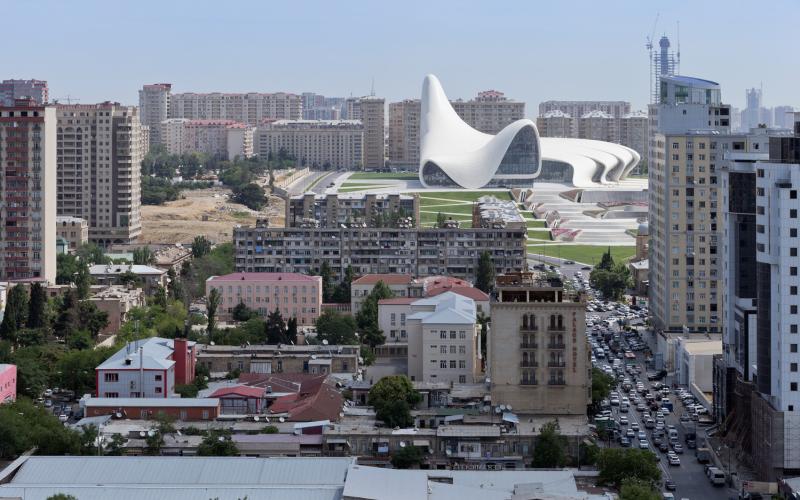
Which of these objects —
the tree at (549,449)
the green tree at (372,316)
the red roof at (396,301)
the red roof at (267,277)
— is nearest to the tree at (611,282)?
→ the green tree at (372,316)

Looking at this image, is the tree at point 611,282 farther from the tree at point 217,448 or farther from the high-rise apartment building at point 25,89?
the high-rise apartment building at point 25,89

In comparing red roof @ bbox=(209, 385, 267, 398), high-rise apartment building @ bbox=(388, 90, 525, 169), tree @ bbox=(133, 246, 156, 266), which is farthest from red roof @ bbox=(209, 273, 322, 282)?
high-rise apartment building @ bbox=(388, 90, 525, 169)

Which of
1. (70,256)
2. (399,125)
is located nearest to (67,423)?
(70,256)

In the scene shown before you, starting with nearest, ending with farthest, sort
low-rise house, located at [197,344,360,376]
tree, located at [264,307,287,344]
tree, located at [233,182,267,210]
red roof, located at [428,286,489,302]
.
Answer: low-rise house, located at [197,344,360,376] → tree, located at [264,307,287,344] → red roof, located at [428,286,489,302] → tree, located at [233,182,267,210]

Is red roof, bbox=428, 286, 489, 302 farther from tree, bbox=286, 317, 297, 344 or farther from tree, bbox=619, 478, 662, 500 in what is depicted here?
tree, bbox=619, 478, 662, 500

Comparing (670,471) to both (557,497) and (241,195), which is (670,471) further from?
(241,195)

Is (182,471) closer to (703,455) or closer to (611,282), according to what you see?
(703,455)
